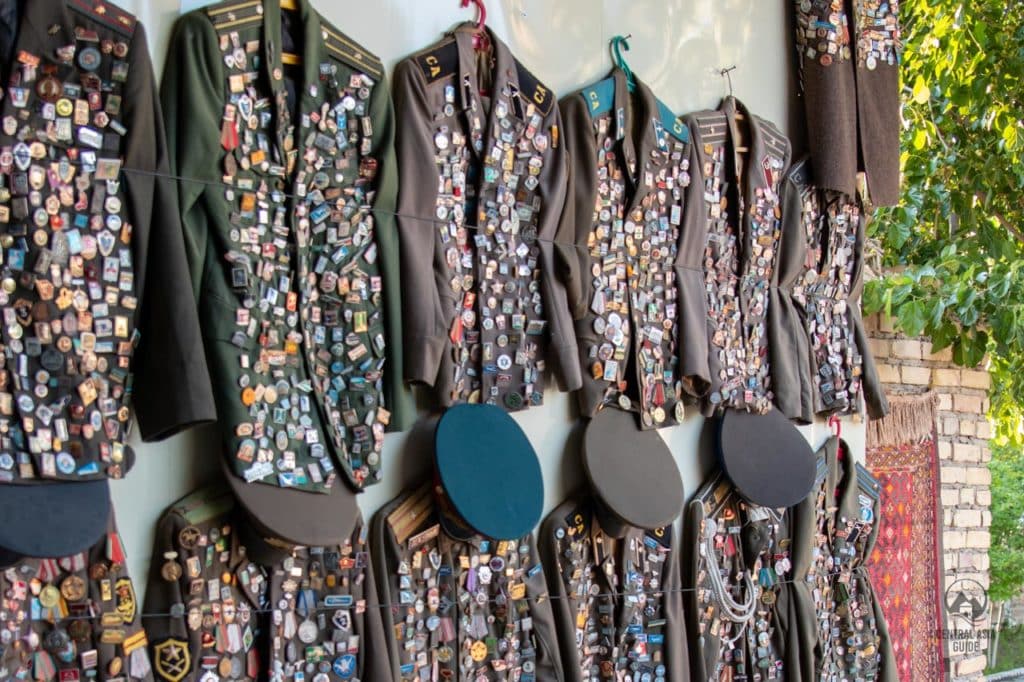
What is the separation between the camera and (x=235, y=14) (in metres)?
2.30

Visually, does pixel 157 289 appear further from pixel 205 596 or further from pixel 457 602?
pixel 457 602

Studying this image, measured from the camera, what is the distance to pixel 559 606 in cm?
291

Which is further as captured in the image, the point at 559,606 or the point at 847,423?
the point at 847,423

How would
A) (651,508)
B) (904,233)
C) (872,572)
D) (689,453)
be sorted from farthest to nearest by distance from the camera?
(904,233)
(872,572)
(689,453)
(651,508)

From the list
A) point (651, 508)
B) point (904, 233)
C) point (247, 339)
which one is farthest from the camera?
point (904, 233)

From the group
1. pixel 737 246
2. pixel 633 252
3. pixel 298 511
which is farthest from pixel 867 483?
pixel 298 511

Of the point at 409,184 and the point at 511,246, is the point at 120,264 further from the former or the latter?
the point at 511,246

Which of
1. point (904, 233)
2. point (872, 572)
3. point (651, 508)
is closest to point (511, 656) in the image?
point (651, 508)

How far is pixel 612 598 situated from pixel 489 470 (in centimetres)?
58

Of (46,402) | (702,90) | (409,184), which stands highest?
(702,90)

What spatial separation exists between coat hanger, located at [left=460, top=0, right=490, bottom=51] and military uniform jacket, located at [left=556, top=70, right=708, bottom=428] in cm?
30

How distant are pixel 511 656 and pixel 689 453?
89 cm

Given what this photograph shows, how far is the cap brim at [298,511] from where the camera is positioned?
7.27 ft

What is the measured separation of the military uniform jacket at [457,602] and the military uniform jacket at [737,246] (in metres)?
0.85
